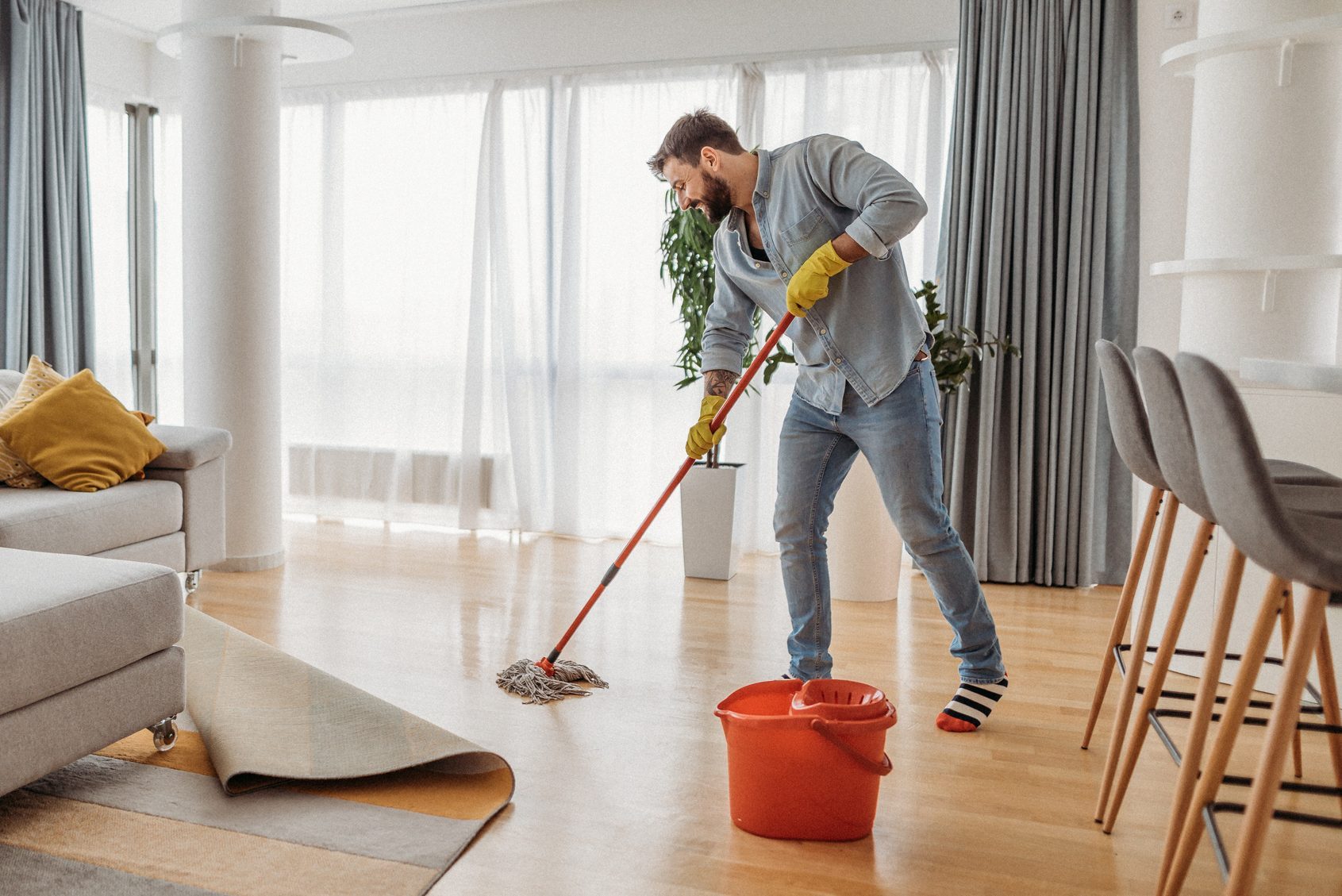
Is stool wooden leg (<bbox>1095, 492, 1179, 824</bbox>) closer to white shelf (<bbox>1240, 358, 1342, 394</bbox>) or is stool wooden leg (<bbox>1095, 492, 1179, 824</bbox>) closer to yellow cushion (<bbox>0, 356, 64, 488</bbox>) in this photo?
white shelf (<bbox>1240, 358, 1342, 394</bbox>)

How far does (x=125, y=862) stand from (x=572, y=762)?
2.77 feet

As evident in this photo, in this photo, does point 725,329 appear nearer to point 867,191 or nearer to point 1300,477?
point 867,191

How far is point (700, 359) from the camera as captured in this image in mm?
3900

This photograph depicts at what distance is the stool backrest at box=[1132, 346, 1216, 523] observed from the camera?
4.96ft

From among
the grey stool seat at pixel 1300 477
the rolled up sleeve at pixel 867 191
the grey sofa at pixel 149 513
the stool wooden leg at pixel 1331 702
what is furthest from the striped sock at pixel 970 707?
the grey sofa at pixel 149 513

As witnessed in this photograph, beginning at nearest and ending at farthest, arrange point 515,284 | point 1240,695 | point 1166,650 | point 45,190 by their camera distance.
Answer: point 1240,695
point 1166,650
point 515,284
point 45,190

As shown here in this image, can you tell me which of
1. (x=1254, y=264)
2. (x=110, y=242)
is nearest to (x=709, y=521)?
(x=1254, y=264)

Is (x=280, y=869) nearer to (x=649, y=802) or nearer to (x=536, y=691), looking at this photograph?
(x=649, y=802)

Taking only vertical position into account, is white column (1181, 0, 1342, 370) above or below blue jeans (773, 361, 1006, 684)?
above

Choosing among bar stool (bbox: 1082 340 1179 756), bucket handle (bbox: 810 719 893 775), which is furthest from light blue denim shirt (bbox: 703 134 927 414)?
bucket handle (bbox: 810 719 893 775)

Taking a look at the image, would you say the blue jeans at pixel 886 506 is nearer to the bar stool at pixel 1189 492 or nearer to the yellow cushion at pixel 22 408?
the bar stool at pixel 1189 492

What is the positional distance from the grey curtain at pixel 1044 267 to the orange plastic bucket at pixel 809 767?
93.7 inches

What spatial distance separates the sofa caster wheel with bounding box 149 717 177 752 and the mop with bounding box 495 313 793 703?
779 millimetres

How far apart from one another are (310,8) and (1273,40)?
4111 mm
